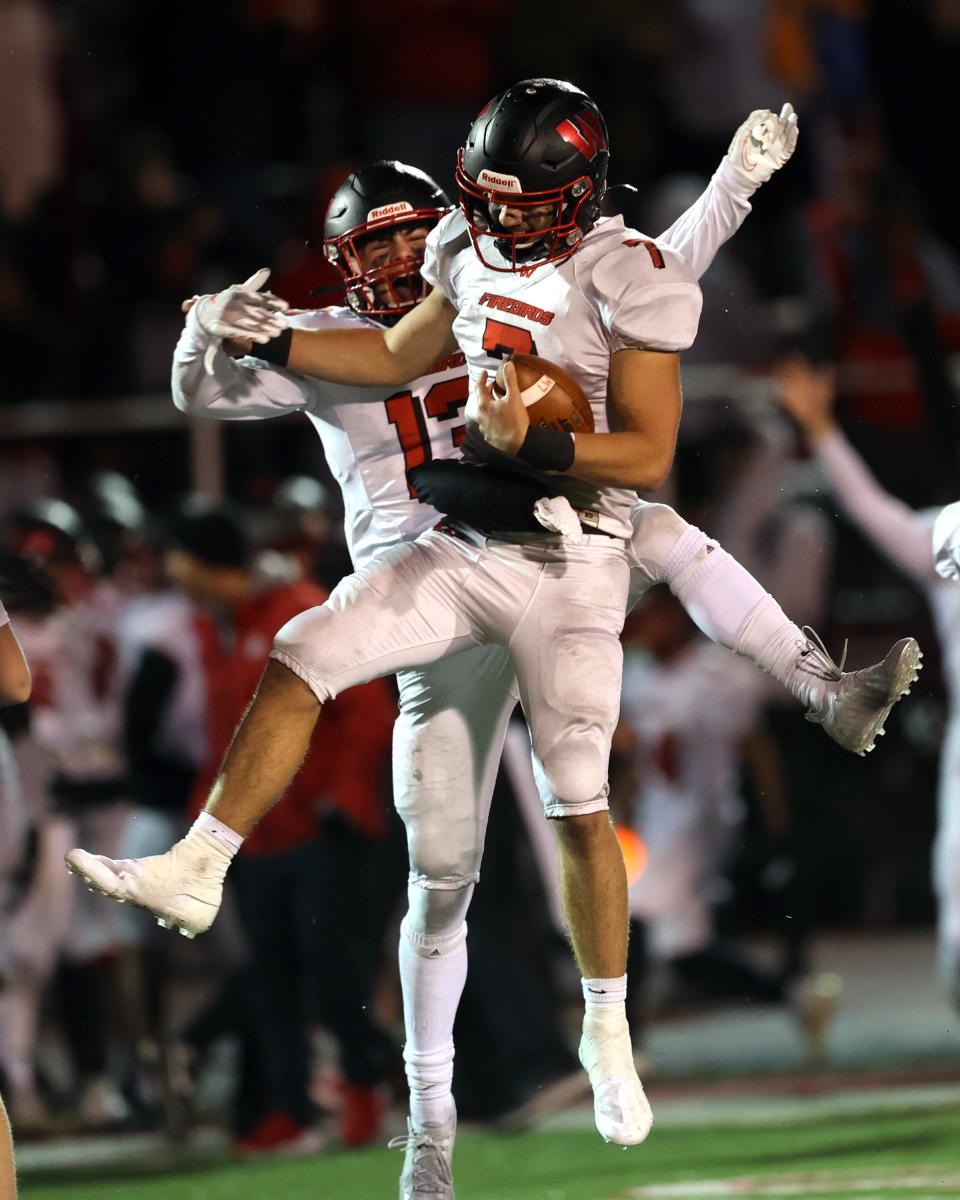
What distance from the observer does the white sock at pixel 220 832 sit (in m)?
5.00

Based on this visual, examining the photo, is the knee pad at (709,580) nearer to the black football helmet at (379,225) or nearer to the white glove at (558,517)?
the white glove at (558,517)

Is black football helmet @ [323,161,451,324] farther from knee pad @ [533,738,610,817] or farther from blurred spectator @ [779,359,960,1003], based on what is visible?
blurred spectator @ [779,359,960,1003]

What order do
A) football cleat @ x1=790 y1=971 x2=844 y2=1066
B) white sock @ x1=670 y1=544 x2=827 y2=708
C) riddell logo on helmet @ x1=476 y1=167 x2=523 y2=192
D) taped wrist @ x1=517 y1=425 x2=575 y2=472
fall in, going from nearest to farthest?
taped wrist @ x1=517 y1=425 x2=575 y2=472 < riddell logo on helmet @ x1=476 y1=167 x2=523 y2=192 < white sock @ x1=670 y1=544 x2=827 y2=708 < football cleat @ x1=790 y1=971 x2=844 y2=1066

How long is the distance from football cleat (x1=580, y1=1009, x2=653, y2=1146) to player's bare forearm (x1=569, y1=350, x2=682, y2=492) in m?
1.20

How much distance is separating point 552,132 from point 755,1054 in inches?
183

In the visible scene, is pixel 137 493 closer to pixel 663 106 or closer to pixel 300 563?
pixel 300 563

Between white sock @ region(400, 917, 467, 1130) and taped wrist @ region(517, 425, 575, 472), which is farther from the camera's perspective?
white sock @ region(400, 917, 467, 1130)

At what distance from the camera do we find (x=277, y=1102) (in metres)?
7.52

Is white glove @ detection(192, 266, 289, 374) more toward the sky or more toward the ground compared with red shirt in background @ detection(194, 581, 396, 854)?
more toward the sky

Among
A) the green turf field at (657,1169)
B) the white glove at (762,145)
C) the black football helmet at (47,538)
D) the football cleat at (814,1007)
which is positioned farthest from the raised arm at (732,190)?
the football cleat at (814,1007)

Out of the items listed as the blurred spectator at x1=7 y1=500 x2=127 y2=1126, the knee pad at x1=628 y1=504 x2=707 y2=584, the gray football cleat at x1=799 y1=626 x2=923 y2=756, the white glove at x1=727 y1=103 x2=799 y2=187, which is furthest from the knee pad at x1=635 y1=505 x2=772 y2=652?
the blurred spectator at x1=7 y1=500 x2=127 y2=1126

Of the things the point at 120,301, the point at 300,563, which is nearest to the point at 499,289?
the point at 300,563

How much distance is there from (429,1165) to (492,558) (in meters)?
1.45

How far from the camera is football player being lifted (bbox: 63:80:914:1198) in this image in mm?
4965
